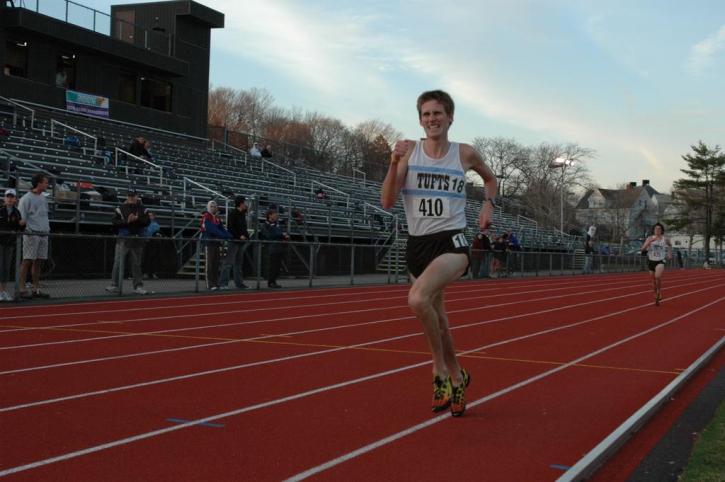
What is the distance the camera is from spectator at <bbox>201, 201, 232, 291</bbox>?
53.9ft

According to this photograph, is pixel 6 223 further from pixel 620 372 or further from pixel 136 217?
pixel 620 372

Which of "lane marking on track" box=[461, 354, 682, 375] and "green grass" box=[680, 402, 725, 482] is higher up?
"lane marking on track" box=[461, 354, 682, 375]

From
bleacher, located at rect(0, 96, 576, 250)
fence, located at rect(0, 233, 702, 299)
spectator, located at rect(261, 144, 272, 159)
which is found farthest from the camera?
spectator, located at rect(261, 144, 272, 159)

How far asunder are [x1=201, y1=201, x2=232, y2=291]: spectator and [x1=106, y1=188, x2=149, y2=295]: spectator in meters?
1.51

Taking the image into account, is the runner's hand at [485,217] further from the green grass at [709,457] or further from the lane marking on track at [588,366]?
the lane marking on track at [588,366]

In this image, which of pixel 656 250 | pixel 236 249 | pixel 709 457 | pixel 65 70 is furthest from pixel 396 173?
pixel 65 70

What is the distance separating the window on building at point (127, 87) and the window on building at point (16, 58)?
4.39m

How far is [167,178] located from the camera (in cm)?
2548

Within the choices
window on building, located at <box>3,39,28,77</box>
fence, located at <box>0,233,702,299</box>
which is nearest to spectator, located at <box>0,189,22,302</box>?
fence, located at <box>0,233,702,299</box>

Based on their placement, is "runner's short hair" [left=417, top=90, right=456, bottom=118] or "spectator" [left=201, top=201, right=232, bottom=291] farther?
"spectator" [left=201, top=201, right=232, bottom=291]

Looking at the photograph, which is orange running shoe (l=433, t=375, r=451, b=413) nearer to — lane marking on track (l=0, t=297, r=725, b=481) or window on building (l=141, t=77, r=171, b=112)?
lane marking on track (l=0, t=297, r=725, b=481)

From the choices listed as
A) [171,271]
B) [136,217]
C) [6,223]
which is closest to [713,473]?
[6,223]

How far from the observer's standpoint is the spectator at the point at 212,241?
16422mm

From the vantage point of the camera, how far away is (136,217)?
14977 mm
